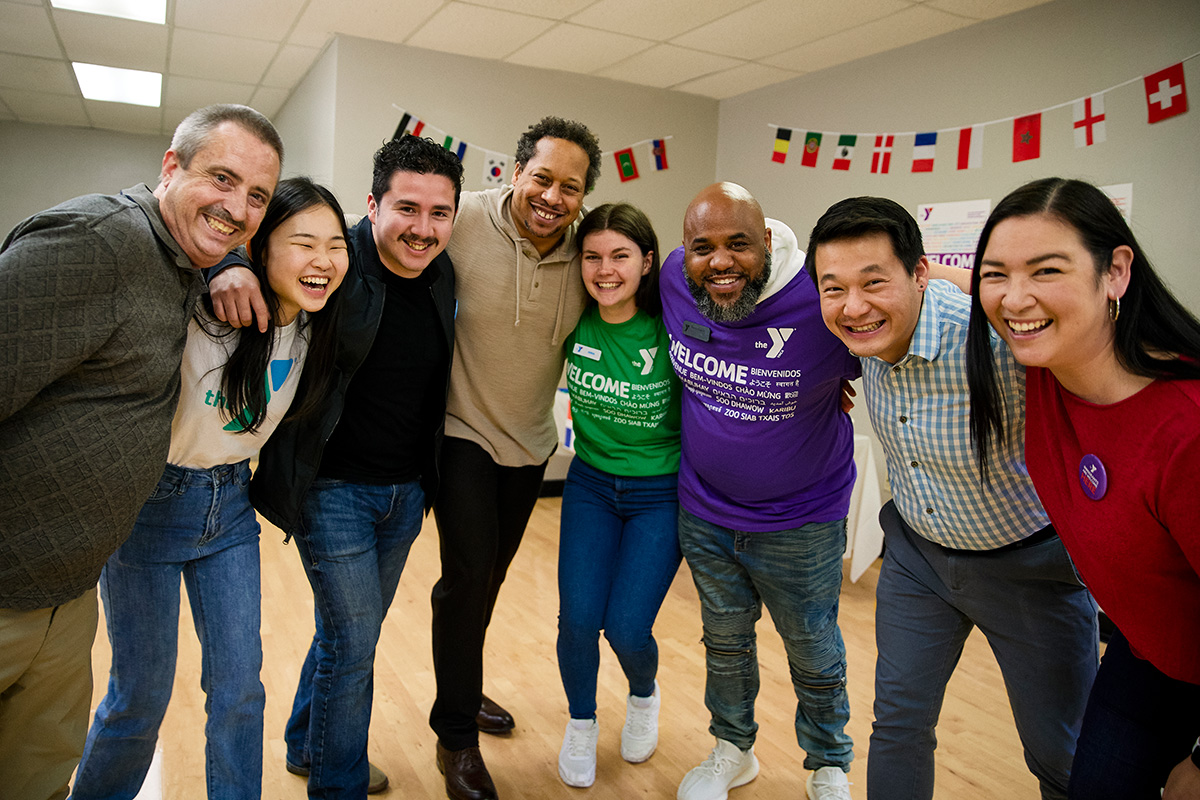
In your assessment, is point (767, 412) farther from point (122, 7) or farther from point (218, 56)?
point (218, 56)

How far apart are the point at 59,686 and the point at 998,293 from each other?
5.58 ft

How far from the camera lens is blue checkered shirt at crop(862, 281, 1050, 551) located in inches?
59.9

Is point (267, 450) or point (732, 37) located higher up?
point (732, 37)

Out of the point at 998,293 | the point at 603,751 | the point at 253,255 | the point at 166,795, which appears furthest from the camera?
the point at 603,751

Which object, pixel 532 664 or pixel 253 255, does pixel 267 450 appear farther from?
pixel 532 664

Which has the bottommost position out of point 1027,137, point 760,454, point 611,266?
point 760,454

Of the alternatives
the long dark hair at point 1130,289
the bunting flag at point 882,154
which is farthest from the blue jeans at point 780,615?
the bunting flag at point 882,154

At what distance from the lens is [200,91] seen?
6.50m

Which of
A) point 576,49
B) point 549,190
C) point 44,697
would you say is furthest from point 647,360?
point 576,49

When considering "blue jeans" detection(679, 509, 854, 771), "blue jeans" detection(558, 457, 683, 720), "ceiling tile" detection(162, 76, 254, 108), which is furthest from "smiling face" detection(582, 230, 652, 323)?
"ceiling tile" detection(162, 76, 254, 108)

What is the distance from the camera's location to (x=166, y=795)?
2062 millimetres

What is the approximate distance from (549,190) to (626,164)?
3.85 m

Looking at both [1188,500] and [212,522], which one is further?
[212,522]

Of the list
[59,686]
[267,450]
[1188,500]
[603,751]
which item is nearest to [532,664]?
[603,751]
